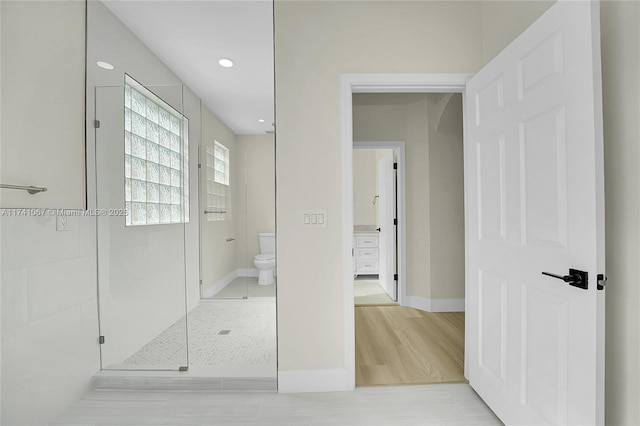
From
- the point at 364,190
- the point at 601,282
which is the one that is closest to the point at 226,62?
the point at 601,282

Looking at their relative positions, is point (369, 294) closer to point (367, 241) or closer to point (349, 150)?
point (367, 241)

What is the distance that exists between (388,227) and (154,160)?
9.69ft

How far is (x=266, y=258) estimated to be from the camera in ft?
6.68

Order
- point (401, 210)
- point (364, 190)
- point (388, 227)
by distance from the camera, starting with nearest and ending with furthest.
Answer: point (401, 210), point (388, 227), point (364, 190)

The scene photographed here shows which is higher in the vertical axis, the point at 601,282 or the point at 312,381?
the point at 601,282

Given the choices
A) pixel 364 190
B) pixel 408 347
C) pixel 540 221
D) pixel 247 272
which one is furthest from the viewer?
pixel 364 190

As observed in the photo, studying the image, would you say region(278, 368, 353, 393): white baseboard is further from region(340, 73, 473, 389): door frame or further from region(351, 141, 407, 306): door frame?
region(351, 141, 407, 306): door frame

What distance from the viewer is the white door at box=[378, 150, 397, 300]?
3.92 meters

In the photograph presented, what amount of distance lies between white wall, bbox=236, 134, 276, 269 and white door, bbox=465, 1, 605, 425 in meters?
1.32

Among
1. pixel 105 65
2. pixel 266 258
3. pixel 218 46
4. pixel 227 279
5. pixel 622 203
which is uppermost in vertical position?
pixel 218 46

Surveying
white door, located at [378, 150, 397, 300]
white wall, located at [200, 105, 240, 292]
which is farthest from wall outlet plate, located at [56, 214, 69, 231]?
white door, located at [378, 150, 397, 300]

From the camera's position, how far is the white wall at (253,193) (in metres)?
2.03

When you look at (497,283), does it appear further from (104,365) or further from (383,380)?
(104,365)

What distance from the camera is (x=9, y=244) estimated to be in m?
1.51
